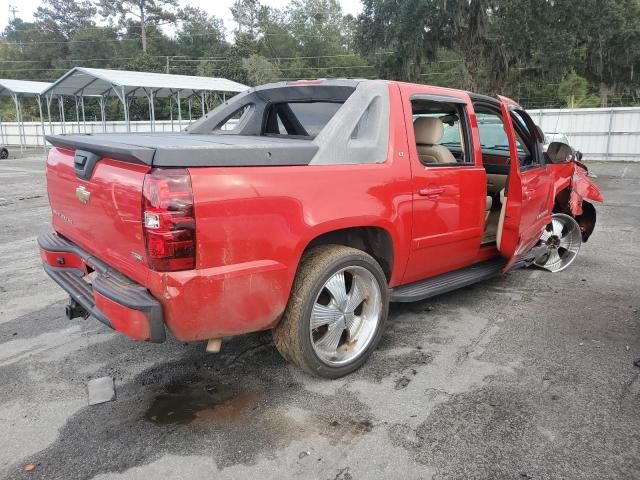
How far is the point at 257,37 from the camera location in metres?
72.8

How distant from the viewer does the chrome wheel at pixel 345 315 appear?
329cm

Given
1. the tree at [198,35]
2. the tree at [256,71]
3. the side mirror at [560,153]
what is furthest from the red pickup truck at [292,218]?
the tree at [198,35]

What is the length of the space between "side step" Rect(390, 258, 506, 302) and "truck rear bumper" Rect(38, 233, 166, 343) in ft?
5.70

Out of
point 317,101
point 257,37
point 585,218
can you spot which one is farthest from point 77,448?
point 257,37

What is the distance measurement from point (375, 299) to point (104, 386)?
180 cm

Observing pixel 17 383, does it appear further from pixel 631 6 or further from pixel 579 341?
pixel 631 6

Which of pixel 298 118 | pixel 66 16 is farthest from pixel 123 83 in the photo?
pixel 66 16

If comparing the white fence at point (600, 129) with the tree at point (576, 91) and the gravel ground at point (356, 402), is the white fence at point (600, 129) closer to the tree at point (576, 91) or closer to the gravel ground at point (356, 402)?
the gravel ground at point (356, 402)

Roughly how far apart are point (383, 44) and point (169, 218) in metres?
27.3

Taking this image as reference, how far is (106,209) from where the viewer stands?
2.86 metres

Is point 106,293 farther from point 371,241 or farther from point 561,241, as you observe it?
point 561,241

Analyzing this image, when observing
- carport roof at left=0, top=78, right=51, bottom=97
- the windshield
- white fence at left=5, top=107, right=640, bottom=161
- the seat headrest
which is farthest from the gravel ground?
carport roof at left=0, top=78, right=51, bottom=97

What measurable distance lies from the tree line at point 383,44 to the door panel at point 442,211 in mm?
22980

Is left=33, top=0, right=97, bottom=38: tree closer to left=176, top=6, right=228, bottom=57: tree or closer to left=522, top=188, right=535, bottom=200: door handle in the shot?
left=176, top=6, right=228, bottom=57: tree
